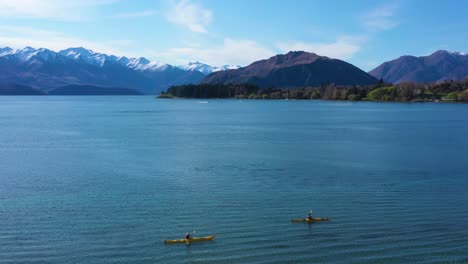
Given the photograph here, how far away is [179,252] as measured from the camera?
28266 mm

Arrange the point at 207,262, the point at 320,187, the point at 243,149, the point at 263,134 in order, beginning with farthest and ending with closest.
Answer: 1. the point at 263,134
2. the point at 243,149
3. the point at 320,187
4. the point at 207,262

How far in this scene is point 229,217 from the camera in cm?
3459

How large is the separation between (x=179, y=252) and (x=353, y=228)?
466 inches

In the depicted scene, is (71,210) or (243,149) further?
(243,149)

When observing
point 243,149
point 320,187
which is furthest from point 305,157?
point 320,187

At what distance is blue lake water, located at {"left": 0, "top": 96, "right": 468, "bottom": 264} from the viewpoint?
2845 centimetres

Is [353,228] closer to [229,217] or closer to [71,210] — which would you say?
[229,217]

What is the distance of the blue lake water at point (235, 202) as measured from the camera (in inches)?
1120

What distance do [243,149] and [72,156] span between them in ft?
76.7

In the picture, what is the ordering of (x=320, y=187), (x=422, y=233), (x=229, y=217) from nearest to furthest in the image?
(x=422, y=233) < (x=229, y=217) < (x=320, y=187)

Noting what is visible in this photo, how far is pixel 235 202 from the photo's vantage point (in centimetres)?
3847

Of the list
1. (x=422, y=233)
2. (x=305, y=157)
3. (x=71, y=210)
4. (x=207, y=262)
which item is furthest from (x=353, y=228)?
(x=305, y=157)

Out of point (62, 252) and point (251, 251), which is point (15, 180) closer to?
point (62, 252)

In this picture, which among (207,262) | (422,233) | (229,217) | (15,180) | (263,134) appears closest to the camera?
(207,262)
